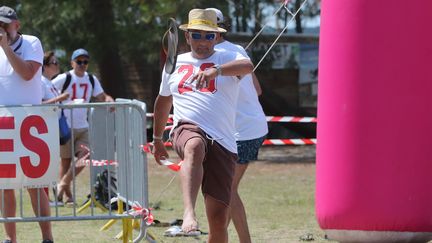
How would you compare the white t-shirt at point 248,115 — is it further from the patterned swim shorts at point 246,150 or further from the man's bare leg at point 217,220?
the man's bare leg at point 217,220

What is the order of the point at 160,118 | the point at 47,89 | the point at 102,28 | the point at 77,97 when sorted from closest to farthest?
the point at 160,118 → the point at 47,89 → the point at 77,97 → the point at 102,28

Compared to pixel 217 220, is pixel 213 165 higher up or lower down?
higher up

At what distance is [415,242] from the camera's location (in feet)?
23.6

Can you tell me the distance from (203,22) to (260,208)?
5472 millimetres

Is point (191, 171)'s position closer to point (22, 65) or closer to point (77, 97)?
point (22, 65)

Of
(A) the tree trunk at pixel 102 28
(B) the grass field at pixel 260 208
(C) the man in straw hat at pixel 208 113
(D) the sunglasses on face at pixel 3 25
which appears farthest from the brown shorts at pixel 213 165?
(A) the tree trunk at pixel 102 28

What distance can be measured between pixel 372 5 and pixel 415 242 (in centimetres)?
161

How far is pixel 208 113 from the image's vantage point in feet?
22.6

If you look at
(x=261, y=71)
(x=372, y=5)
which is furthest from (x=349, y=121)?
(x=261, y=71)

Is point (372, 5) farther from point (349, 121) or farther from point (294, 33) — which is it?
point (294, 33)

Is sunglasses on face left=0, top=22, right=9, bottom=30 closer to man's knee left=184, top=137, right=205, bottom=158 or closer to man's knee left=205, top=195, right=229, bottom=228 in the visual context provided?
man's knee left=184, top=137, right=205, bottom=158

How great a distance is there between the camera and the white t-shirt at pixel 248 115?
8.23 meters

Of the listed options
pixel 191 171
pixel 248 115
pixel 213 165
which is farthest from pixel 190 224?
pixel 248 115

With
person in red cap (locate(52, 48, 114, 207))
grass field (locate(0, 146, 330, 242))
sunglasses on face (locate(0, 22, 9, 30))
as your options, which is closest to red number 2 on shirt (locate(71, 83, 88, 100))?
person in red cap (locate(52, 48, 114, 207))
